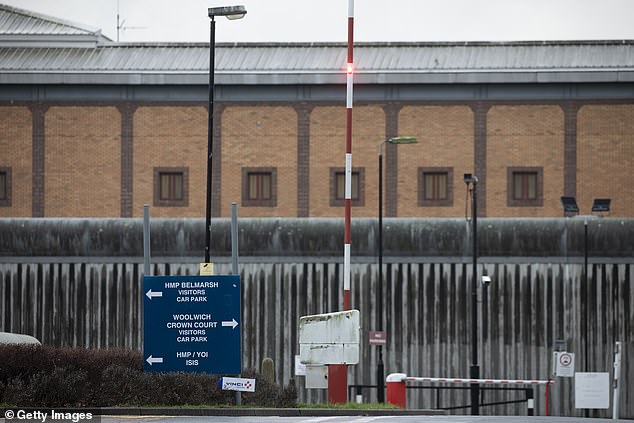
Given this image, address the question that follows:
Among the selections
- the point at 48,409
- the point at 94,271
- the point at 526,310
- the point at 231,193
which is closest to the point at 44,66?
the point at 231,193

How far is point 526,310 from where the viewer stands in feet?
153

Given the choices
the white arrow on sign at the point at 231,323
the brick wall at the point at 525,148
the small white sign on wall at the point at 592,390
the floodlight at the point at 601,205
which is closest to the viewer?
the white arrow on sign at the point at 231,323

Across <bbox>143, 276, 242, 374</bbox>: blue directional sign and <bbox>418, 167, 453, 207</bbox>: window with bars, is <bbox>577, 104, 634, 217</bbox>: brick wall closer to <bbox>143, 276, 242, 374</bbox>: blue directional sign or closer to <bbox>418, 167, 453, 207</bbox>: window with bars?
<bbox>418, 167, 453, 207</bbox>: window with bars

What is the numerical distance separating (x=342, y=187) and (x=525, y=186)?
7.39 metres

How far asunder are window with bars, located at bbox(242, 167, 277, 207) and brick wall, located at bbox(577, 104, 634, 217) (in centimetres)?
1235

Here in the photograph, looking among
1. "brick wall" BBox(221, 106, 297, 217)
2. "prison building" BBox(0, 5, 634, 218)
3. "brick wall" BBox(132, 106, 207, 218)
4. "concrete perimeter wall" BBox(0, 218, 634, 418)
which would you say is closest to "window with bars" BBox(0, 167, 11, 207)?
"prison building" BBox(0, 5, 634, 218)

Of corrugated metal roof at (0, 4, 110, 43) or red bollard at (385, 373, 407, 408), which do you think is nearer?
red bollard at (385, 373, 407, 408)

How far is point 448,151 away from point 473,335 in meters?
14.6

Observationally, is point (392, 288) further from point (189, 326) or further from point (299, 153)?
point (189, 326)

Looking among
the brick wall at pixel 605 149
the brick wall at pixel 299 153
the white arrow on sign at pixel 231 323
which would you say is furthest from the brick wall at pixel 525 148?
the white arrow on sign at pixel 231 323

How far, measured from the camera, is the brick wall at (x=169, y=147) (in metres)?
58.3

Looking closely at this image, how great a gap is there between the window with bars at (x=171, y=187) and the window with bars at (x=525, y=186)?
13.2 metres

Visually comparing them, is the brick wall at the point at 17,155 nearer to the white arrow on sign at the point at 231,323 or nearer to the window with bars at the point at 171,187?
the window with bars at the point at 171,187

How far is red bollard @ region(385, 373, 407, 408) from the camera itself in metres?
34.9
